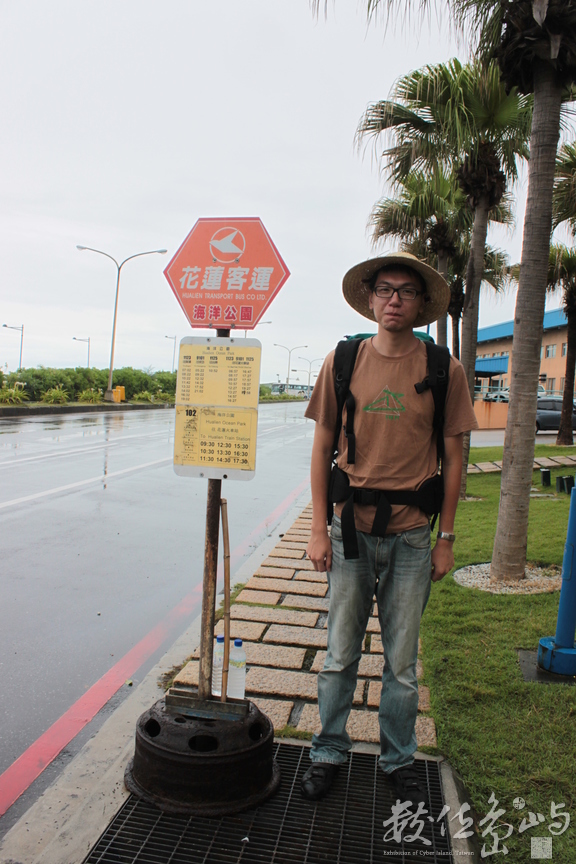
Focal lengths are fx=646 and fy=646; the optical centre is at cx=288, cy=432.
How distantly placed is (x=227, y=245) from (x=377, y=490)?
1205 millimetres

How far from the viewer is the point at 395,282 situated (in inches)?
102

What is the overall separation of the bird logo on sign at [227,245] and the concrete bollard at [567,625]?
2.21m

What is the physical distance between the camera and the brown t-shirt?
2490 millimetres

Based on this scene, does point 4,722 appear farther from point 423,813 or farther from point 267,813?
point 423,813

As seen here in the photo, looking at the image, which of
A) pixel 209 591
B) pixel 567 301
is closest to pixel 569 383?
pixel 567 301

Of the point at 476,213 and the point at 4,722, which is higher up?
the point at 476,213

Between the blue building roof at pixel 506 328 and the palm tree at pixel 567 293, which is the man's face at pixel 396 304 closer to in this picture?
the palm tree at pixel 567 293

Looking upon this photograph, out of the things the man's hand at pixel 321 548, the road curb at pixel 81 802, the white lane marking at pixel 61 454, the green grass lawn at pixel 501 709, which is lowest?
the road curb at pixel 81 802

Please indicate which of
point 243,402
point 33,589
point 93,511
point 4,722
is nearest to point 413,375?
point 243,402

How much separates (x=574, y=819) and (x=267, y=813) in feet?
3.71

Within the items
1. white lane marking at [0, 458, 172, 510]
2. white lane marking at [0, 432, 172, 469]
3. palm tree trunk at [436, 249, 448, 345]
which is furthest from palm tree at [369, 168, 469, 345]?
white lane marking at [0, 432, 172, 469]

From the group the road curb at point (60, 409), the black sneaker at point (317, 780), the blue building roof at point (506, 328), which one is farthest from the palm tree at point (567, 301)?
the blue building roof at point (506, 328)

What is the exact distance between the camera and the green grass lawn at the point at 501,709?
2498 millimetres

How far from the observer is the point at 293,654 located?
152 inches
